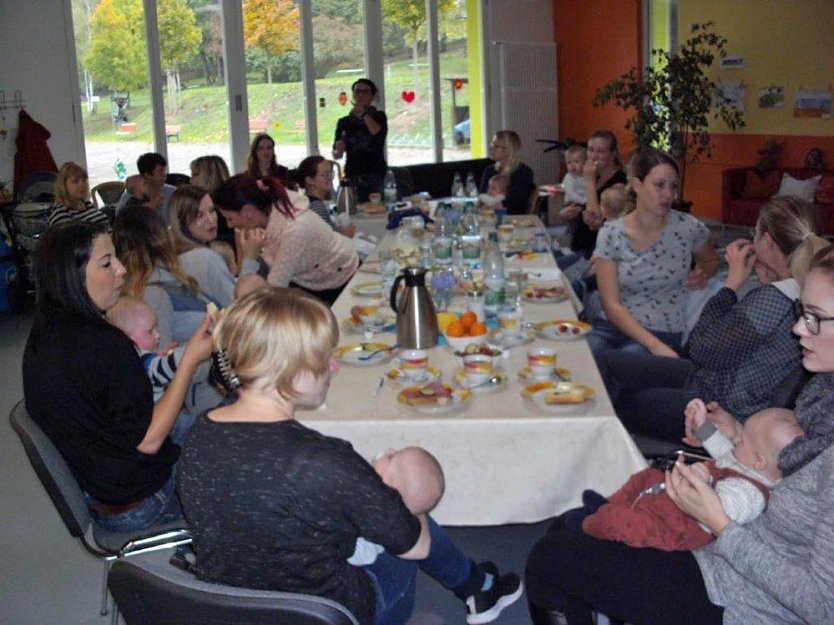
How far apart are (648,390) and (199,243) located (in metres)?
1.99

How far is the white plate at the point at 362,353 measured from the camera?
301 cm

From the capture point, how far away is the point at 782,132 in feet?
32.2

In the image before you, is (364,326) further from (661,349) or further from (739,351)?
(739,351)

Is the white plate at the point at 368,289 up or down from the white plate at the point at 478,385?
up

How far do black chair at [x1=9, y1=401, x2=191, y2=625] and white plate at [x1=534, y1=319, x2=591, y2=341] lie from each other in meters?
1.31

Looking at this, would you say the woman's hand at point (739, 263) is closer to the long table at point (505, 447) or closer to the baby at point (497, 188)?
the long table at point (505, 447)

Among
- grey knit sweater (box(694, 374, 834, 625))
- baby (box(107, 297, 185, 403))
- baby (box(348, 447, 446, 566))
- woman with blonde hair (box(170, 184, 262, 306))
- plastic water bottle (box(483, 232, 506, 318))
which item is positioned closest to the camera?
grey knit sweater (box(694, 374, 834, 625))

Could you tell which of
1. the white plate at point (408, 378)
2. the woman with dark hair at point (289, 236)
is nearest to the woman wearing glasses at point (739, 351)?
the white plate at point (408, 378)

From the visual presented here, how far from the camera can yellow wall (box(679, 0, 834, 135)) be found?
933cm

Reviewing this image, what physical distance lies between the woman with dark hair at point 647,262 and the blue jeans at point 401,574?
1.46 meters

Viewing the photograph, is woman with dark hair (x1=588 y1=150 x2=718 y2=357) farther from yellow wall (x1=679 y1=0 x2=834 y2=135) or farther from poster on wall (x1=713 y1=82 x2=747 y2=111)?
poster on wall (x1=713 y1=82 x2=747 y2=111)

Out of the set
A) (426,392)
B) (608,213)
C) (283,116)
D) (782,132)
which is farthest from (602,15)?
(426,392)

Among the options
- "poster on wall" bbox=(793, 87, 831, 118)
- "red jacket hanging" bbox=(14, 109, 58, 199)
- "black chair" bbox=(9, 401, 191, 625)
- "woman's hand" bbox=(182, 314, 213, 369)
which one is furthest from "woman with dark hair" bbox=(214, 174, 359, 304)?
"poster on wall" bbox=(793, 87, 831, 118)

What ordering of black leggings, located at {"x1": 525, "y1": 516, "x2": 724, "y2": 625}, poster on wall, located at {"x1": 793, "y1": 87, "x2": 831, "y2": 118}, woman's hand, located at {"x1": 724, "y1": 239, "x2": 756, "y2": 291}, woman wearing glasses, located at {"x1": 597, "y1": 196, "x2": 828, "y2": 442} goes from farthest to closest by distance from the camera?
poster on wall, located at {"x1": 793, "y1": 87, "x2": 831, "y2": 118} < woman's hand, located at {"x1": 724, "y1": 239, "x2": 756, "y2": 291} < woman wearing glasses, located at {"x1": 597, "y1": 196, "x2": 828, "y2": 442} < black leggings, located at {"x1": 525, "y1": 516, "x2": 724, "y2": 625}
